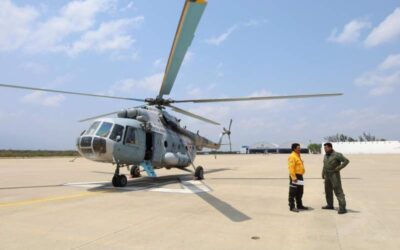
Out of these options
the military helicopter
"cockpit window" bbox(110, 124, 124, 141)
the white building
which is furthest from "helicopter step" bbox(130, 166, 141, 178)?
the white building

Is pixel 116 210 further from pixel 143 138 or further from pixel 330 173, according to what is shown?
pixel 143 138

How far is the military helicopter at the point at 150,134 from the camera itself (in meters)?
11.2

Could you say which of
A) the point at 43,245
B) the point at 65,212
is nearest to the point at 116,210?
the point at 65,212

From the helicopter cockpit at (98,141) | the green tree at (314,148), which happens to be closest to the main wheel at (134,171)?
the helicopter cockpit at (98,141)

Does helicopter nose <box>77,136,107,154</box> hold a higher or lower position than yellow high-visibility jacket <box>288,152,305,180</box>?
higher

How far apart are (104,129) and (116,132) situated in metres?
0.48

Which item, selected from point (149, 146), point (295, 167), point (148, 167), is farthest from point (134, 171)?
point (295, 167)

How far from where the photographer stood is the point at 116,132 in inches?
505

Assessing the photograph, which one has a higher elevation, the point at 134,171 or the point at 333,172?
the point at 333,172

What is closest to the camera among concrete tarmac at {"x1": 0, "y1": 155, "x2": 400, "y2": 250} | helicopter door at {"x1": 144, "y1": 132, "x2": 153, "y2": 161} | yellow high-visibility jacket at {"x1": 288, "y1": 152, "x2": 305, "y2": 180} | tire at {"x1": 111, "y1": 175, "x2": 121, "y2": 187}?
concrete tarmac at {"x1": 0, "y1": 155, "x2": 400, "y2": 250}

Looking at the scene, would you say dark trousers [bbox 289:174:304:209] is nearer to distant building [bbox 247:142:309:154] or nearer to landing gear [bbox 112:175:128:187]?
landing gear [bbox 112:175:128:187]

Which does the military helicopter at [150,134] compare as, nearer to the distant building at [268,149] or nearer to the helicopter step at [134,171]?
the helicopter step at [134,171]

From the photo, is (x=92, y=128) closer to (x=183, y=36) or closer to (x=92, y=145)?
(x=92, y=145)

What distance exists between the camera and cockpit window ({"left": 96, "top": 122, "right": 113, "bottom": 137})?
1232 centimetres
